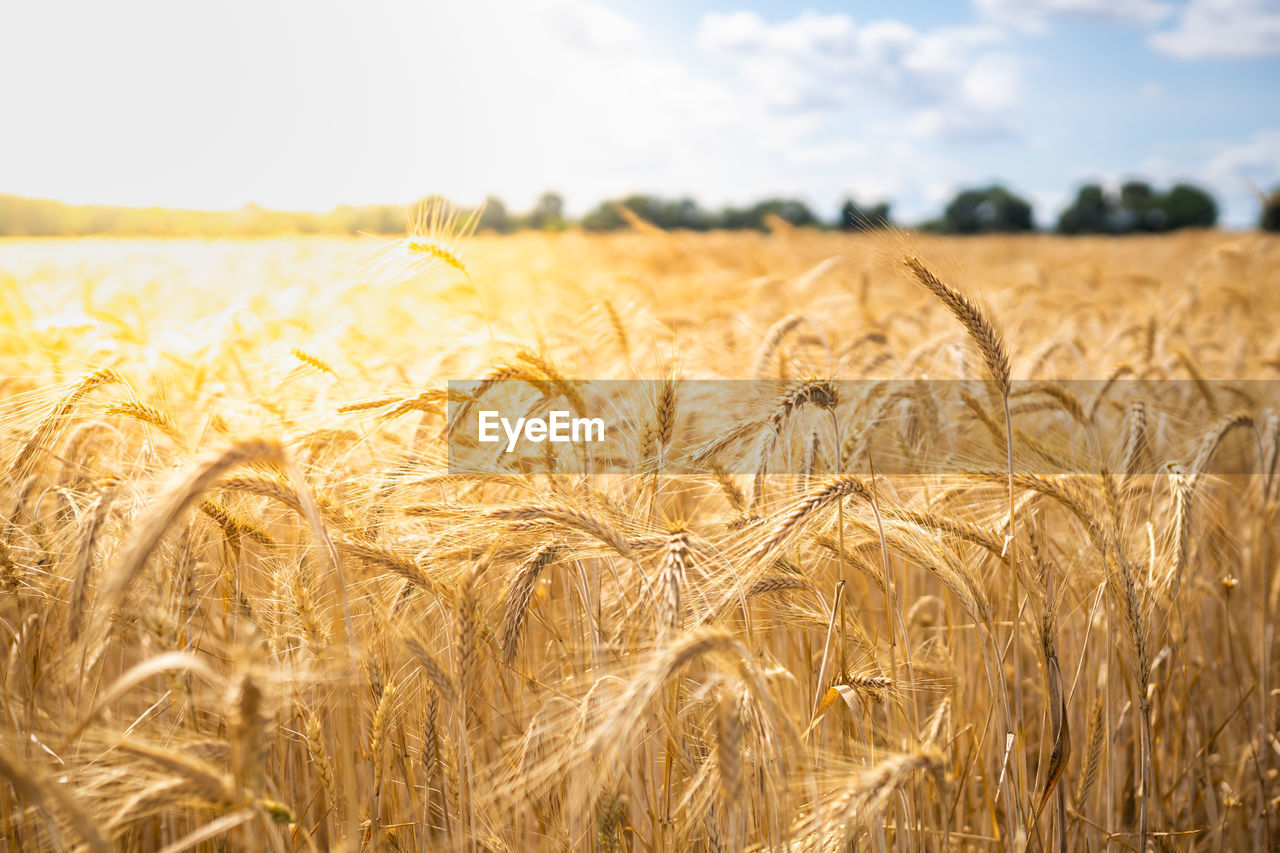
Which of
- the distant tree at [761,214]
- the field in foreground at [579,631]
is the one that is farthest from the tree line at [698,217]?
the field in foreground at [579,631]

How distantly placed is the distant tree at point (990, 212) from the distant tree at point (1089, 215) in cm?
252

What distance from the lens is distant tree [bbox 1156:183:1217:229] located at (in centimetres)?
4334

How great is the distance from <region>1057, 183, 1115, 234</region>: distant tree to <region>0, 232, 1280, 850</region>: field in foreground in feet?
167

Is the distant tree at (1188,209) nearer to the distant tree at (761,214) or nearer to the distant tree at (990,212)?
the distant tree at (990,212)

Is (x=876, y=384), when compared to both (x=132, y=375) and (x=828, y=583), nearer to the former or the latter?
(x=828, y=583)

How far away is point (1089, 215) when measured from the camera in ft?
151

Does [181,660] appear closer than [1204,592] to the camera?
Yes

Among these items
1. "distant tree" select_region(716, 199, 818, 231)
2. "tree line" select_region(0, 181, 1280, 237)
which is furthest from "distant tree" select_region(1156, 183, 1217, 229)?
"distant tree" select_region(716, 199, 818, 231)

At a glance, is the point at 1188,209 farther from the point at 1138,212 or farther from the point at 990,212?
the point at 990,212

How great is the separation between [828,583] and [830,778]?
0.86 meters

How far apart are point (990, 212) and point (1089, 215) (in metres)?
5.92

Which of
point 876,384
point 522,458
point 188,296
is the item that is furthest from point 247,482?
point 188,296

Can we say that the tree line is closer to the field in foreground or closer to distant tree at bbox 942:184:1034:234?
distant tree at bbox 942:184:1034:234

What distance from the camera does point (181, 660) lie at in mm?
941
